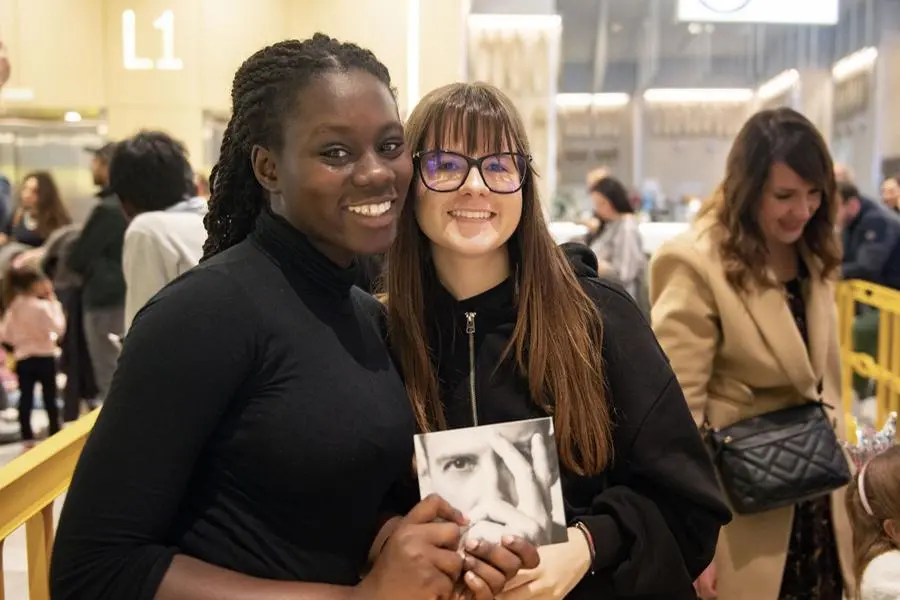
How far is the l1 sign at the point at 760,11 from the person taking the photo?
6719mm

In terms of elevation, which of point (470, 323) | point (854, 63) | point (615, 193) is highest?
point (854, 63)

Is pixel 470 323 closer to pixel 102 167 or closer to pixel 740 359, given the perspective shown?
pixel 740 359

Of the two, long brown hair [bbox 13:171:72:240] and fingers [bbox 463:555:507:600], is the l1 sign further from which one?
fingers [bbox 463:555:507:600]

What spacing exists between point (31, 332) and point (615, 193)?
3.80m

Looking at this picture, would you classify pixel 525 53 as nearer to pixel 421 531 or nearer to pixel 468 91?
pixel 468 91

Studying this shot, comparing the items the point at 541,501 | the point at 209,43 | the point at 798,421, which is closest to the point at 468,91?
the point at 541,501

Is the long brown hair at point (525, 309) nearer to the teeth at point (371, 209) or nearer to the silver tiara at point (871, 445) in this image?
the teeth at point (371, 209)

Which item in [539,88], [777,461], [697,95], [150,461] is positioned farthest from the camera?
[697,95]

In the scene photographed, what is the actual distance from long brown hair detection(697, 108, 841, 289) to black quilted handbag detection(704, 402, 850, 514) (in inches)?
14.1

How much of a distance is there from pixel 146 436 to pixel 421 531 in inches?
13.4

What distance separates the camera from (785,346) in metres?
2.26

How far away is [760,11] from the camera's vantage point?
673 cm

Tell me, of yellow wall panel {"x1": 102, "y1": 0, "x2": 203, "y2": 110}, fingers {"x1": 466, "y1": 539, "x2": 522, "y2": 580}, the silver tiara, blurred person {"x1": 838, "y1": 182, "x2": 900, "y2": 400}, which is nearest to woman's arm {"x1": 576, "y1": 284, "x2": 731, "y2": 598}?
fingers {"x1": 466, "y1": 539, "x2": 522, "y2": 580}

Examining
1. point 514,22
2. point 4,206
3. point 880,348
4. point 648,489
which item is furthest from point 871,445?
point 514,22
